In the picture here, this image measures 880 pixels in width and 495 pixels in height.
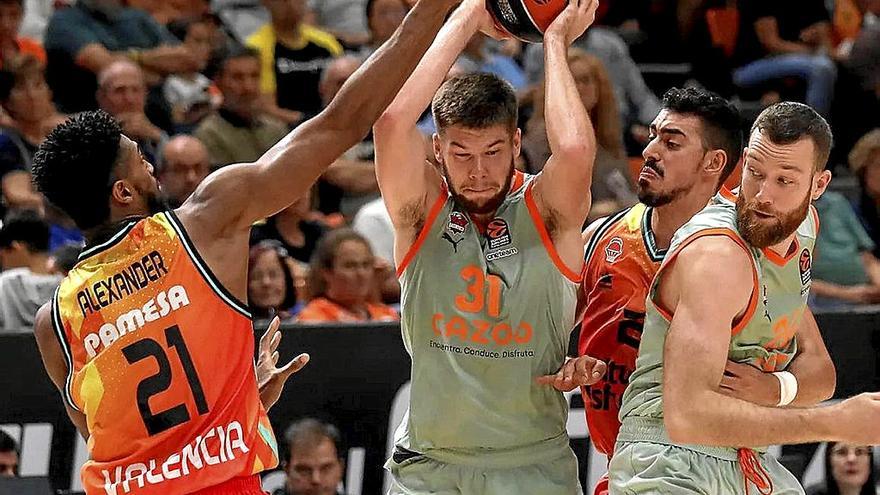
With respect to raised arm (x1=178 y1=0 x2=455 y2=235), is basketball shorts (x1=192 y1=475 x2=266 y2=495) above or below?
below

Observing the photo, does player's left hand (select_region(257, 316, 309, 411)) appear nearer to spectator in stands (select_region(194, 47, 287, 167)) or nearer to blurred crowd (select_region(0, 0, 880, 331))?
blurred crowd (select_region(0, 0, 880, 331))

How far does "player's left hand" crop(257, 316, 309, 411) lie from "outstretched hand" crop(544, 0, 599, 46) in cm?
134

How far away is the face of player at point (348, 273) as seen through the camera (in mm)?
7996

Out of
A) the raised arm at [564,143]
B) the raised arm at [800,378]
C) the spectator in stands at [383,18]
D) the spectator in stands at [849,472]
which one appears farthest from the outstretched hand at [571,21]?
the spectator in stands at [383,18]

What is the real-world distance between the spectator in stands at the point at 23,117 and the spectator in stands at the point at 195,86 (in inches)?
39.5

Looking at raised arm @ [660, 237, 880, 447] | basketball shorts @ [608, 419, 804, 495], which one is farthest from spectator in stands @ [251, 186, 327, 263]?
raised arm @ [660, 237, 880, 447]

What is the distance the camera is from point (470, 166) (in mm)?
4707

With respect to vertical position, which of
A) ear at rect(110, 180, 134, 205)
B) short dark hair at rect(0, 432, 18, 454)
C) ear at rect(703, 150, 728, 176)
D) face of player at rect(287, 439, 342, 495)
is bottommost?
face of player at rect(287, 439, 342, 495)

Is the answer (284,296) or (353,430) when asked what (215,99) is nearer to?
(284,296)

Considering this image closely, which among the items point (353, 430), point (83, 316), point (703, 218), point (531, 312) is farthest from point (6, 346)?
point (703, 218)

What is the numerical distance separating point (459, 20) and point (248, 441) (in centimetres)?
155

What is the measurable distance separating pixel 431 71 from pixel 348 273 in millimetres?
3302

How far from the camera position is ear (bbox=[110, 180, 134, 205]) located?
434 cm

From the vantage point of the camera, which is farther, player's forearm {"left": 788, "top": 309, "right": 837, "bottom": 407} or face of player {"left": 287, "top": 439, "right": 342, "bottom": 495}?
face of player {"left": 287, "top": 439, "right": 342, "bottom": 495}
